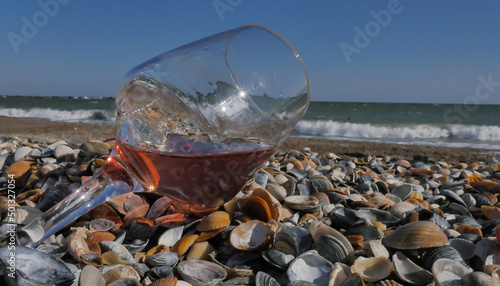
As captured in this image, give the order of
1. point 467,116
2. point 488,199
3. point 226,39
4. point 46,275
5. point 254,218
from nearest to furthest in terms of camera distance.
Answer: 1. point 46,275
2. point 226,39
3. point 254,218
4. point 488,199
5. point 467,116

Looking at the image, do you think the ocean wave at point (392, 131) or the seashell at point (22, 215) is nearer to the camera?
the seashell at point (22, 215)

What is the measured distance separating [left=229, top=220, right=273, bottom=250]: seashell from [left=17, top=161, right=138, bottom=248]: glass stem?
434mm

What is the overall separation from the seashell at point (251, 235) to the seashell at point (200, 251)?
12 cm

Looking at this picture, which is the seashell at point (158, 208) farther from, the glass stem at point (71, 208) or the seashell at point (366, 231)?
the seashell at point (366, 231)

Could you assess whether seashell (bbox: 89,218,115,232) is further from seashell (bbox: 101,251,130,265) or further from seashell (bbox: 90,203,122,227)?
seashell (bbox: 101,251,130,265)

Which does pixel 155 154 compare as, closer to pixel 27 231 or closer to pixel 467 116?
pixel 27 231

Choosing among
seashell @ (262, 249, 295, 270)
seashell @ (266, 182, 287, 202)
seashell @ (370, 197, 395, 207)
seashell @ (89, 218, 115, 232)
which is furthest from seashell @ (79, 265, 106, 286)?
seashell @ (370, 197, 395, 207)

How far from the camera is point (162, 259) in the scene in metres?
1.25

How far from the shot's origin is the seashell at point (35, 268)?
1.03 metres

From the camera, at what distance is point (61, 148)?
2379mm

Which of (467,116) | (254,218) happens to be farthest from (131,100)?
(467,116)

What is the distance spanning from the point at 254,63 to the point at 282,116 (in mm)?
216

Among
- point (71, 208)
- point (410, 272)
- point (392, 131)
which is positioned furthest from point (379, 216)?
point (392, 131)

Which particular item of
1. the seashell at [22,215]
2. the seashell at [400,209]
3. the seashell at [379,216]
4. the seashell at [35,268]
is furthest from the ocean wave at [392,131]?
the seashell at [35,268]
